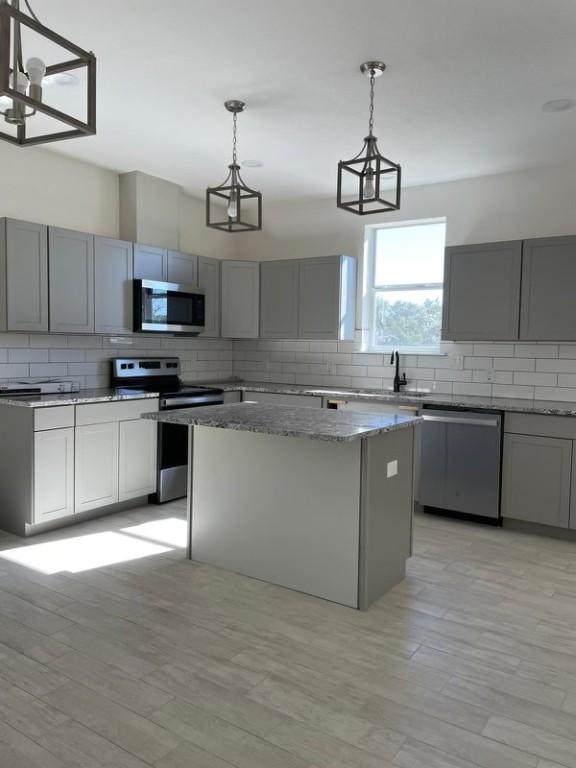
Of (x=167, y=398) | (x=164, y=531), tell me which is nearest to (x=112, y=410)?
(x=167, y=398)

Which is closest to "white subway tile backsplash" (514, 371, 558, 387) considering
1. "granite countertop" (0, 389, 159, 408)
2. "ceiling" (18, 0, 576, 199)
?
"ceiling" (18, 0, 576, 199)

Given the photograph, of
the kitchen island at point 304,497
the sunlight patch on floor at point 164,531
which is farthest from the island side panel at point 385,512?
the sunlight patch on floor at point 164,531

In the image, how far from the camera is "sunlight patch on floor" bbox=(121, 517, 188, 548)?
3936mm

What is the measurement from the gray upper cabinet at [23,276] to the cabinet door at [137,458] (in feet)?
3.28

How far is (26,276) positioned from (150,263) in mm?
1209

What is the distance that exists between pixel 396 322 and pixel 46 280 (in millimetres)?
3126

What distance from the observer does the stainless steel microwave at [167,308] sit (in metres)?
4.89

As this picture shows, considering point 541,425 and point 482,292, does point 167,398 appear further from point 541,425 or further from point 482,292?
point 541,425

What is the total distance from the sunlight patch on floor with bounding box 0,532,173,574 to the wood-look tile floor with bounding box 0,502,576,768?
0.06ft

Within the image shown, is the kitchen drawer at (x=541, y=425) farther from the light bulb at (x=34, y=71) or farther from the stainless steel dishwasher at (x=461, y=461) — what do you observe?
the light bulb at (x=34, y=71)

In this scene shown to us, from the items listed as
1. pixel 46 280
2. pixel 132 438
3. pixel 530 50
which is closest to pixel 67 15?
pixel 46 280

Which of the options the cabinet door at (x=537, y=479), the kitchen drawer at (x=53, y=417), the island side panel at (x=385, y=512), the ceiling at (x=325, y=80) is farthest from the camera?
the cabinet door at (x=537, y=479)

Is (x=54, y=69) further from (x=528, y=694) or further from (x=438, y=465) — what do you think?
(x=438, y=465)

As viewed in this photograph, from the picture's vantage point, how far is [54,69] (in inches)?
70.2
